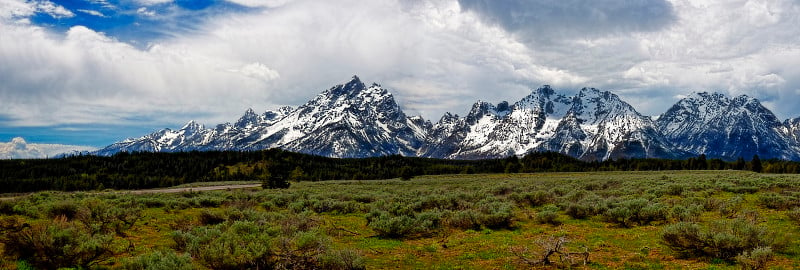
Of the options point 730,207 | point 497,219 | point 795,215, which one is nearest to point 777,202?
point 730,207

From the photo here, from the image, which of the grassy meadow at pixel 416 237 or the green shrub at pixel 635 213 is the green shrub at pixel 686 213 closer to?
the grassy meadow at pixel 416 237

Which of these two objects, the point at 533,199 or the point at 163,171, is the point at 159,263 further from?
the point at 163,171

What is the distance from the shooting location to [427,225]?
25.6m

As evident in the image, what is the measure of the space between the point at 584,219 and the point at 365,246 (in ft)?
51.6

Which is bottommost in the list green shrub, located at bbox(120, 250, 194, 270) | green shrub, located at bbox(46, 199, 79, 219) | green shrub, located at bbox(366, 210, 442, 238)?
green shrub, located at bbox(366, 210, 442, 238)

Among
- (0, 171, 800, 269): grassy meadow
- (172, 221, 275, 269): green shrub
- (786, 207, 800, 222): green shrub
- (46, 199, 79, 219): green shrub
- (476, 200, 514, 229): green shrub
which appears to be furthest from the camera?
(476, 200, 514, 229): green shrub

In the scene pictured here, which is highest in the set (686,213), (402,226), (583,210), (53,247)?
(686,213)

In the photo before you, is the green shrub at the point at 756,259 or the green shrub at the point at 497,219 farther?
the green shrub at the point at 497,219

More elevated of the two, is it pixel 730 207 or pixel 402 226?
pixel 730 207

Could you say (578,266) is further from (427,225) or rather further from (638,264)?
(427,225)

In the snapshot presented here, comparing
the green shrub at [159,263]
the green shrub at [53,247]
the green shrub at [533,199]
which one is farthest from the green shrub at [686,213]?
the green shrub at [53,247]

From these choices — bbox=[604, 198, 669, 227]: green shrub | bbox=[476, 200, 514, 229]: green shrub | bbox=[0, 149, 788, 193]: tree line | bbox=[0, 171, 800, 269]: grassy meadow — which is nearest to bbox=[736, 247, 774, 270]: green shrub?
bbox=[0, 171, 800, 269]: grassy meadow

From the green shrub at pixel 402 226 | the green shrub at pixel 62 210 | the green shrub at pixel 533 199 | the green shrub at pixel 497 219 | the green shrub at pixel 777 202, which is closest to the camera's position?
the green shrub at pixel 402 226

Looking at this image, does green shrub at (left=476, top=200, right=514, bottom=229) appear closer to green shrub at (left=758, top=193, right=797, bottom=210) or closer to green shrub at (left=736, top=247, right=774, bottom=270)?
green shrub at (left=736, top=247, right=774, bottom=270)
